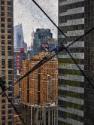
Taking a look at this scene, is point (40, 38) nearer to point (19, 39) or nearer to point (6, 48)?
point (6, 48)

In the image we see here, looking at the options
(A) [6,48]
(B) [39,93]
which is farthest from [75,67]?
(B) [39,93]

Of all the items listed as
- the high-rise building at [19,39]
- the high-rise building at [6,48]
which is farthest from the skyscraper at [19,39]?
the high-rise building at [6,48]

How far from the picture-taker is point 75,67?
10219 mm

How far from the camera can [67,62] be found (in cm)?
1062

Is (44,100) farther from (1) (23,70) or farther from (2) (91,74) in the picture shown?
(2) (91,74)

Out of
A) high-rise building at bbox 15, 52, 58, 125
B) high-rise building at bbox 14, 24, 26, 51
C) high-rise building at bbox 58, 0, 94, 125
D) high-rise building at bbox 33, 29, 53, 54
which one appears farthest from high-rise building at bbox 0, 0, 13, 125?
high-rise building at bbox 58, 0, 94, 125

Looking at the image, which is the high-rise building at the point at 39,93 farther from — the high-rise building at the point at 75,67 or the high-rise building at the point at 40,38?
the high-rise building at the point at 75,67

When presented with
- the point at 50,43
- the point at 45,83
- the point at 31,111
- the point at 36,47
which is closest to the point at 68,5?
the point at 50,43

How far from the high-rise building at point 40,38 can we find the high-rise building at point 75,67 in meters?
3.76

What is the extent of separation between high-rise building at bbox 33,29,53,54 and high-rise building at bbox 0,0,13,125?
35.2 inches

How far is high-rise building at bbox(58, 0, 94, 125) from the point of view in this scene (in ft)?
31.9

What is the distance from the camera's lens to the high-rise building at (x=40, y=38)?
14650 mm

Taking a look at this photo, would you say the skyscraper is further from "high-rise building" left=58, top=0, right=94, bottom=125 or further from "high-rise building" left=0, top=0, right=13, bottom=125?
"high-rise building" left=58, top=0, right=94, bottom=125

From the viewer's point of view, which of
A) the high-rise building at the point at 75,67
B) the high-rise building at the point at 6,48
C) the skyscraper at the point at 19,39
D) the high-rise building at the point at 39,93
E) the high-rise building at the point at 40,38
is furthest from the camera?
the skyscraper at the point at 19,39
